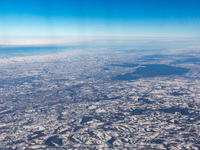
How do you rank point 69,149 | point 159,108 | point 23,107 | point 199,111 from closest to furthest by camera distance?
point 69,149 → point 199,111 → point 159,108 → point 23,107

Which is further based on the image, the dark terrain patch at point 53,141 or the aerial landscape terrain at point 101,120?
the aerial landscape terrain at point 101,120

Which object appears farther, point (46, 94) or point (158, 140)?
point (46, 94)

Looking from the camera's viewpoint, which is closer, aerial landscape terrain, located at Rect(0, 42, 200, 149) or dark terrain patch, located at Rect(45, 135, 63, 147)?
dark terrain patch, located at Rect(45, 135, 63, 147)

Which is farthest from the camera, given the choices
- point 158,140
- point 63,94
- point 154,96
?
point 63,94

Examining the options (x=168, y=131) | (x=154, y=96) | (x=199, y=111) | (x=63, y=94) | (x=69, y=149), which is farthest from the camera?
(x=63, y=94)

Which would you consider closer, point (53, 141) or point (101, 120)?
point (53, 141)

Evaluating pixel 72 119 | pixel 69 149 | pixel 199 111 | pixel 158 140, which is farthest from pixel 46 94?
pixel 199 111

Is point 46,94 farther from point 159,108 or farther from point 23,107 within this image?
point 159,108

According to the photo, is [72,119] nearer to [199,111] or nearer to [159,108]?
[159,108]

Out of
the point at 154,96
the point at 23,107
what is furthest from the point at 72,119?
the point at 154,96
